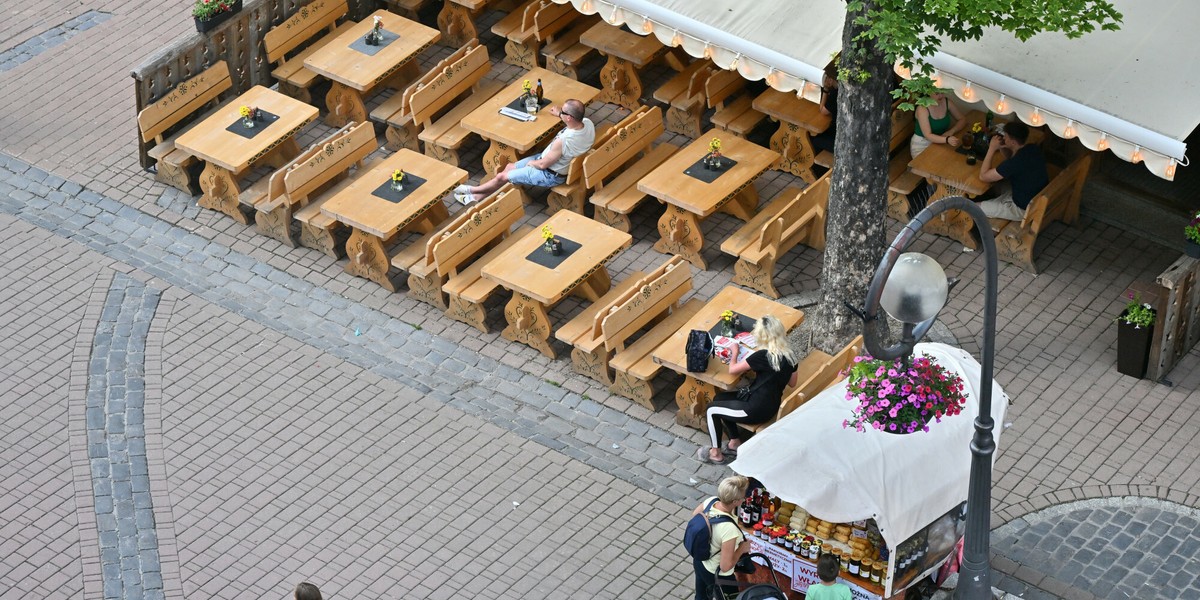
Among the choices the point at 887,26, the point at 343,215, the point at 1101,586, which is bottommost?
the point at 1101,586

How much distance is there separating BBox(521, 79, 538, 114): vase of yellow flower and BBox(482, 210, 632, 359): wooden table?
71.9 inches

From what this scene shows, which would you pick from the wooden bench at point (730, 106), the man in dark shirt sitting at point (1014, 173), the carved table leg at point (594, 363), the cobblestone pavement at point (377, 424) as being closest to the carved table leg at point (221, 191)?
the cobblestone pavement at point (377, 424)

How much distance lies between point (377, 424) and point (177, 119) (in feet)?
15.2

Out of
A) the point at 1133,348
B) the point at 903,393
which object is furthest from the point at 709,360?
the point at 1133,348

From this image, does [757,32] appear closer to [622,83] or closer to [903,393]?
[622,83]

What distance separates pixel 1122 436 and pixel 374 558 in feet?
19.8

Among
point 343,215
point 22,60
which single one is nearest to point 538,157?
point 343,215

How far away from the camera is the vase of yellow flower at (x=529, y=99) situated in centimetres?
1786

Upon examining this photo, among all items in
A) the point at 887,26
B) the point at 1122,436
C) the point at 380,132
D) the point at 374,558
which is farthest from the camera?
the point at 380,132

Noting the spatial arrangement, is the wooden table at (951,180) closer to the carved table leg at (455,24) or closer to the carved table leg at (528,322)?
the carved table leg at (528,322)

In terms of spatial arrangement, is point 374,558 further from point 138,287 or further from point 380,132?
point 380,132

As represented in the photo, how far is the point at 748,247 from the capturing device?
16.5 metres

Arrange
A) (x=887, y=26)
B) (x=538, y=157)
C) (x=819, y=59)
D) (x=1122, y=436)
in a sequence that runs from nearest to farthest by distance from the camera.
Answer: (x=887, y=26) → (x=1122, y=436) → (x=819, y=59) → (x=538, y=157)

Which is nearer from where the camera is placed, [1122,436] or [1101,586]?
[1101,586]
